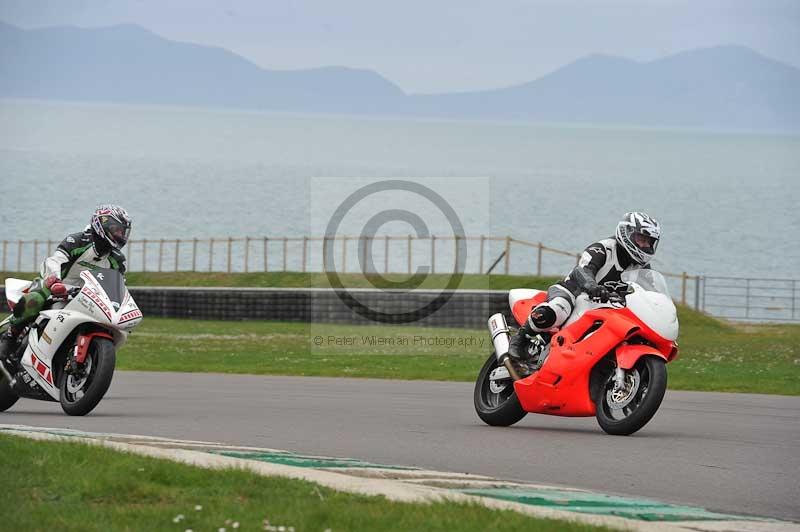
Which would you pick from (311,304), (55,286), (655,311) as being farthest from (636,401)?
(311,304)

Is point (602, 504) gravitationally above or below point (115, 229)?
below

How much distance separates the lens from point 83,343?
13.3 meters

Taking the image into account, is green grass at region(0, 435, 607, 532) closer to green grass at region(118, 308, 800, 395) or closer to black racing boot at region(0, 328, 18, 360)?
black racing boot at region(0, 328, 18, 360)

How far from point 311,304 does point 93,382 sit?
25.6 metres

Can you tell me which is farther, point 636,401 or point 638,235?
point 638,235

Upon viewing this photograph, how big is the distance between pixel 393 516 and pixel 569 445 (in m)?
4.27

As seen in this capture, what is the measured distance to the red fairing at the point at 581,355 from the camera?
11781 millimetres

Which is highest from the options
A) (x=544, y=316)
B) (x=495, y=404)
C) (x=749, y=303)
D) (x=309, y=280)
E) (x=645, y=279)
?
(x=645, y=279)

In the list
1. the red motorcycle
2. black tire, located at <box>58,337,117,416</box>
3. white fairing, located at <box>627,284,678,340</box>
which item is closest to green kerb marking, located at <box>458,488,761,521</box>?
the red motorcycle

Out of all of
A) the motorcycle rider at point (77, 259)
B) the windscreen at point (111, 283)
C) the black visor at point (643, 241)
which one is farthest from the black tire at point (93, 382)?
the black visor at point (643, 241)

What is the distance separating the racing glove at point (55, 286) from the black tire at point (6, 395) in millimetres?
1078

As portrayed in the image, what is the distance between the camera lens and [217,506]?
25.2 feet

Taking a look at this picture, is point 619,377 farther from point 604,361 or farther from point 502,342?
point 502,342

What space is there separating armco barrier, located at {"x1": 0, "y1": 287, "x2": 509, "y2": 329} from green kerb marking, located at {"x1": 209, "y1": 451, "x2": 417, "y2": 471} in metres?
24.9
